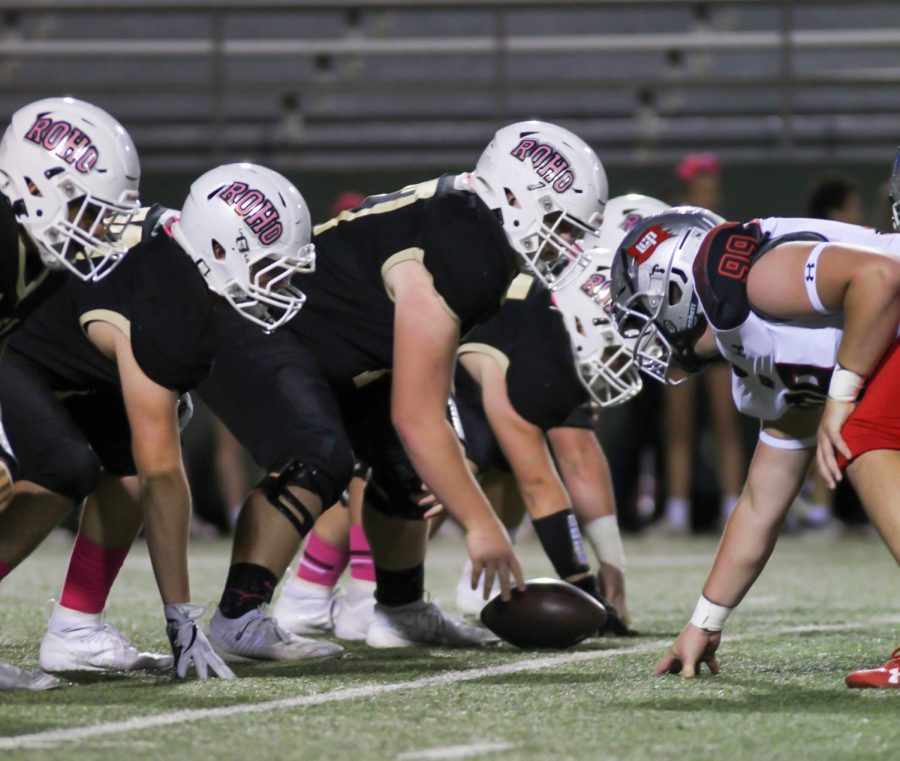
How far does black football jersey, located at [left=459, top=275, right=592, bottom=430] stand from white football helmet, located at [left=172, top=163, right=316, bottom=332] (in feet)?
3.39

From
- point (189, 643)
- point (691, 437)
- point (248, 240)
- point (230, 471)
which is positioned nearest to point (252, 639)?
point (189, 643)

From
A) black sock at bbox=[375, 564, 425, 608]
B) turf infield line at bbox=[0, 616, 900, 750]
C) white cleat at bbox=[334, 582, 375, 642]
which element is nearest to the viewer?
turf infield line at bbox=[0, 616, 900, 750]

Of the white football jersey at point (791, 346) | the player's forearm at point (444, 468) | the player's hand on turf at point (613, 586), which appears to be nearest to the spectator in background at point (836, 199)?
the player's hand on turf at point (613, 586)

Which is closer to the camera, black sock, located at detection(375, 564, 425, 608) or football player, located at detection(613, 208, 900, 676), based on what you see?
football player, located at detection(613, 208, 900, 676)

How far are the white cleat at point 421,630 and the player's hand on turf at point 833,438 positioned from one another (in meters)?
1.44

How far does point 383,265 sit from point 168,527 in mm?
823

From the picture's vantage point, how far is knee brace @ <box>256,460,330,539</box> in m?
3.63

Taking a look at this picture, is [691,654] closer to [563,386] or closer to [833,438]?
[833,438]

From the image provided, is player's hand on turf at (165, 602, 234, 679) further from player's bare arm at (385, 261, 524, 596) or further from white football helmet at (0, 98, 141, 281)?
white football helmet at (0, 98, 141, 281)

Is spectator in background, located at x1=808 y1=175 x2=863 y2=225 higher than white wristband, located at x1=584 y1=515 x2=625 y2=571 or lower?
higher

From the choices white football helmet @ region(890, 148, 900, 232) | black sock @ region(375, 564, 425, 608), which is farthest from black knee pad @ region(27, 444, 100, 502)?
white football helmet @ region(890, 148, 900, 232)

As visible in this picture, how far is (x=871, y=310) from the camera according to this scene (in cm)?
290

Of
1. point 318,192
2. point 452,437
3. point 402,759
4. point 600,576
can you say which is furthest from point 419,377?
point 318,192

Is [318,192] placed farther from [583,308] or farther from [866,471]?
[866,471]
